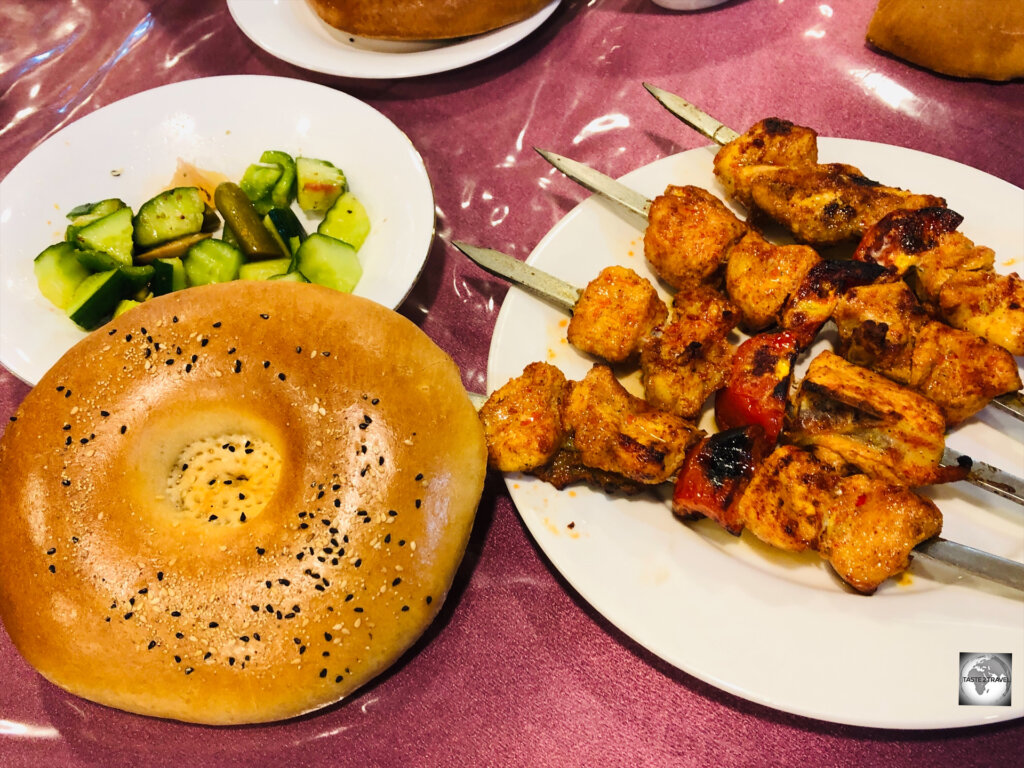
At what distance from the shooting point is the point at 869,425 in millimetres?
2436

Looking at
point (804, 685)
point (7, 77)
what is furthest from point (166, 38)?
point (804, 685)

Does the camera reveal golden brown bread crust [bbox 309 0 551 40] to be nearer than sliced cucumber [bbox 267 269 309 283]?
No

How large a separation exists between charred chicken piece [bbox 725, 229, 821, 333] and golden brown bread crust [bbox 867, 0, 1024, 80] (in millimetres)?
1848

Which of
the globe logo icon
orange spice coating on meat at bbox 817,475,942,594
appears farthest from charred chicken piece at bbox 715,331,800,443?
the globe logo icon

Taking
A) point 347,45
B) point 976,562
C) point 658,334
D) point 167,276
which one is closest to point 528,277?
point 658,334

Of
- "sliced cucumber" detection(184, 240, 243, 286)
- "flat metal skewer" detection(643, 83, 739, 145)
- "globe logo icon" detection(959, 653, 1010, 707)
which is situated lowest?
"globe logo icon" detection(959, 653, 1010, 707)

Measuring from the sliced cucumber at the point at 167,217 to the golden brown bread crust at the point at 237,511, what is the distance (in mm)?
905

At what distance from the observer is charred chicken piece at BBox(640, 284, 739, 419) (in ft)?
8.68

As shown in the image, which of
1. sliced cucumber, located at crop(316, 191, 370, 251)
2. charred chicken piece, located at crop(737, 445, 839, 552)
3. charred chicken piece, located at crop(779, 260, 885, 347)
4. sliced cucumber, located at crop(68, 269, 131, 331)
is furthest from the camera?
sliced cucumber, located at crop(316, 191, 370, 251)

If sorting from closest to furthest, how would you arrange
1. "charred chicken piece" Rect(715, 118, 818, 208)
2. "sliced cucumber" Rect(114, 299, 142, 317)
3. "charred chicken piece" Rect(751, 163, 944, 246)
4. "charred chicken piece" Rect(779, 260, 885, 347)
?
1. "charred chicken piece" Rect(779, 260, 885, 347)
2. "charred chicken piece" Rect(751, 163, 944, 246)
3. "charred chicken piece" Rect(715, 118, 818, 208)
4. "sliced cucumber" Rect(114, 299, 142, 317)

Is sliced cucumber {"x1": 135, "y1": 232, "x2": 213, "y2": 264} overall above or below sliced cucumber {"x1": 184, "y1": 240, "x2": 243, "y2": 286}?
above

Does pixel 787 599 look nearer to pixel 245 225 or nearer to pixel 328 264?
pixel 328 264

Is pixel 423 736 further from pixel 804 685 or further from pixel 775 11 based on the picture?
Result: pixel 775 11

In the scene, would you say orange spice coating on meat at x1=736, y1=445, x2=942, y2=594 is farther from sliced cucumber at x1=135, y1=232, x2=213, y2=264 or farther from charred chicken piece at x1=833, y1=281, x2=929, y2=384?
sliced cucumber at x1=135, y1=232, x2=213, y2=264
